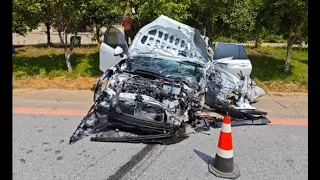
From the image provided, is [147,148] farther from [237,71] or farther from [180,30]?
[237,71]

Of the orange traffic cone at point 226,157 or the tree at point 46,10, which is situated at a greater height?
the tree at point 46,10

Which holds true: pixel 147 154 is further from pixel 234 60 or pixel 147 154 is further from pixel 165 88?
pixel 234 60

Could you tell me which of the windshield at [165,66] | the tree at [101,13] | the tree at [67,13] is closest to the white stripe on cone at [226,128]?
the windshield at [165,66]

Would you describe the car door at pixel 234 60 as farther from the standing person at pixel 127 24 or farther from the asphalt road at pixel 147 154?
the standing person at pixel 127 24

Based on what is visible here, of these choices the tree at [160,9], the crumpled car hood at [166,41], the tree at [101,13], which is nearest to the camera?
the crumpled car hood at [166,41]

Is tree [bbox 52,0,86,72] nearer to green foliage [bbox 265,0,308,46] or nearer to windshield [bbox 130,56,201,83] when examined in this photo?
windshield [bbox 130,56,201,83]

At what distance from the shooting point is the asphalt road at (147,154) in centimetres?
349

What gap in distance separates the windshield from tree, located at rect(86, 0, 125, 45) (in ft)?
9.99

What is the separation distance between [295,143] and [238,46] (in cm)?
279

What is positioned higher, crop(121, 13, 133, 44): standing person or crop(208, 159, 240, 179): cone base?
crop(121, 13, 133, 44): standing person

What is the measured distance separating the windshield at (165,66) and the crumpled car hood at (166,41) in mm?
143

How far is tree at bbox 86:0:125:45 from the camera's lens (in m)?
7.98

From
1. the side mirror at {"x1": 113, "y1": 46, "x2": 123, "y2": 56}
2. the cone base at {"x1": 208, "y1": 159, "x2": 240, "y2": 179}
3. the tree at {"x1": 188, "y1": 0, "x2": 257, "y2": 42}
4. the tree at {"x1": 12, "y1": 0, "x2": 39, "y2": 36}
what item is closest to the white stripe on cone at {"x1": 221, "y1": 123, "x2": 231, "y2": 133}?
the cone base at {"x1": 208, "y1": 159, "x2": 240, "y2": 179}

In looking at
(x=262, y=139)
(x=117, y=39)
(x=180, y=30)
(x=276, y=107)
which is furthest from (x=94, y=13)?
(x=262, y=139)
